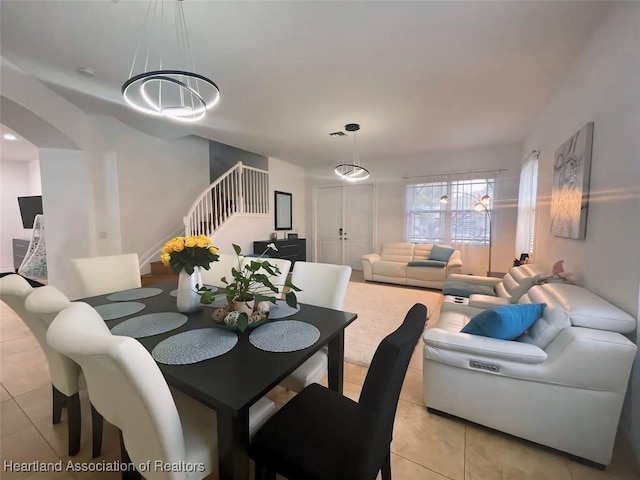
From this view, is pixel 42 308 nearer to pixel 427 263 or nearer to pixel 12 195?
pixel 427 263

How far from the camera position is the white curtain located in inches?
143

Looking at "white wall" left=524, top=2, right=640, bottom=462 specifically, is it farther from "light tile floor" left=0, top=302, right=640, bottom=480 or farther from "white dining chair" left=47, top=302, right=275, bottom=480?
"white dining chair" left=47, top=302, right=275, bottom=480

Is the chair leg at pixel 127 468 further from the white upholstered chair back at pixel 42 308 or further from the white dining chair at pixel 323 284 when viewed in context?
the white dining chair at pixel 323 284

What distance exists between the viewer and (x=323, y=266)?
1933mm

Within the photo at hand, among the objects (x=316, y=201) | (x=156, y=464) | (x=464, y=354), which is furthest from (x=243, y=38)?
(x=316, y=201)

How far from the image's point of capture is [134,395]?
729mm

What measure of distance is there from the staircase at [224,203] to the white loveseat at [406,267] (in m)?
2.63

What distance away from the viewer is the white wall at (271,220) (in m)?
4.85

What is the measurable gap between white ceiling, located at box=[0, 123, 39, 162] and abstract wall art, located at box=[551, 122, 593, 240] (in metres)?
A: 7.48

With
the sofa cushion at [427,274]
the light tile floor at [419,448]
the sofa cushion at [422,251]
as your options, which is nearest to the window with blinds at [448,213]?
the sofa cushion at [422,251]

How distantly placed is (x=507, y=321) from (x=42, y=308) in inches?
90.2

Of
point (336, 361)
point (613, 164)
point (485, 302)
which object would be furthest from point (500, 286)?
point (336, 361)

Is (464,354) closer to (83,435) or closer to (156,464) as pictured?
(156,464)

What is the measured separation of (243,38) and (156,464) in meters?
2.59
